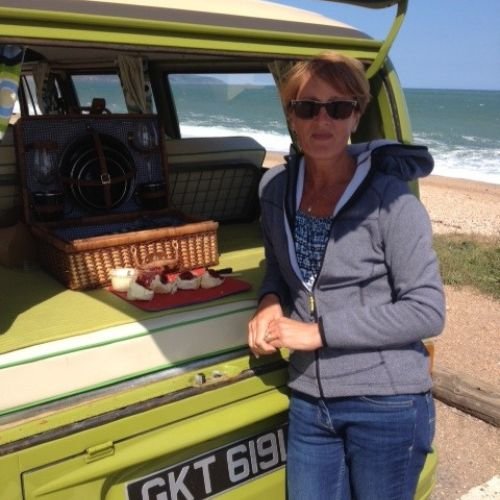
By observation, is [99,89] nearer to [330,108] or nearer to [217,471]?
[330,108]

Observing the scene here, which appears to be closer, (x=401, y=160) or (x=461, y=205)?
(x=401, y=160)

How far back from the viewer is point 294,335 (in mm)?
1790

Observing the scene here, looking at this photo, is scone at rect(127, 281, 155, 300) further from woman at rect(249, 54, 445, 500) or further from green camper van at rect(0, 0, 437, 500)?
woman at rect(249, 54, 445, 500)

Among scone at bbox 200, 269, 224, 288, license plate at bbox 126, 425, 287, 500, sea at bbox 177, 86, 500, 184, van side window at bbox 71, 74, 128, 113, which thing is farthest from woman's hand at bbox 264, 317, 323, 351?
sea at bbox 177, 86, 500, 184

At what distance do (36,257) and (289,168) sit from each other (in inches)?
57.4

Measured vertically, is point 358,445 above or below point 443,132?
above

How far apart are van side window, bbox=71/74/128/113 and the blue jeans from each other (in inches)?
123

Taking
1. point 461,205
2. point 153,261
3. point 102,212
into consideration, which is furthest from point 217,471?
point 461,205

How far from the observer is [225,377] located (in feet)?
6.37

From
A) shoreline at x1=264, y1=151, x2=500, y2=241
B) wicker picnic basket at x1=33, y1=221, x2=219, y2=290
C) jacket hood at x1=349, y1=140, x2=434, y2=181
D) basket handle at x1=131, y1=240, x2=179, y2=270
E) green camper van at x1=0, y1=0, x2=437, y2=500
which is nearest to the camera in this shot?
green camper van at x1=0, y1=0, x2=437, y2=500

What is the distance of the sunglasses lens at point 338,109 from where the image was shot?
1.81m

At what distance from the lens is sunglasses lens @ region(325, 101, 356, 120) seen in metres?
1.81

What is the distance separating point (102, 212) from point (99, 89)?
2.52 metres

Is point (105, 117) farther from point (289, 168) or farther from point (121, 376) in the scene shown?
point (121, 376)
